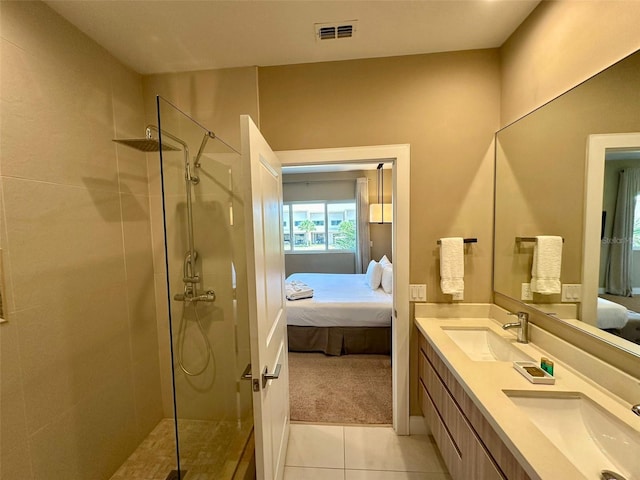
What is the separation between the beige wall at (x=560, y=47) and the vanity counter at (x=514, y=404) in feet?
4.24

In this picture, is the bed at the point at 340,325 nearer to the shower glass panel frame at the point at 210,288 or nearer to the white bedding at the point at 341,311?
the white bedding at the point at 341,311

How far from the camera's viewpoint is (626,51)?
0.98 metres

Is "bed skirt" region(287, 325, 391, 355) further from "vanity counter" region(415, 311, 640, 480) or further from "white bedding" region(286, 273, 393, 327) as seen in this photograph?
"vanity counter" region(415, 311, 640, 480)

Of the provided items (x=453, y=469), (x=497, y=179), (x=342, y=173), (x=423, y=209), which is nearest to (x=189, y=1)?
(x=423, y=209)

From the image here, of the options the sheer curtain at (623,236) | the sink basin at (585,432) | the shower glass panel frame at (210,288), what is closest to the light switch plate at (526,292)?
the sheer curtain at (623,236)

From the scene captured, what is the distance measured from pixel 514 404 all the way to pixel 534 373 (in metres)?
0.24

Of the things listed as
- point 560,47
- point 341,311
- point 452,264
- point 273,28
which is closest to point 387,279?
point 341,311

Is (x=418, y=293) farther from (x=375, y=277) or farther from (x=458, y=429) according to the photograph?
(x=375, y=277)

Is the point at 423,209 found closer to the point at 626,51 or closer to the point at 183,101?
the point at 626,51

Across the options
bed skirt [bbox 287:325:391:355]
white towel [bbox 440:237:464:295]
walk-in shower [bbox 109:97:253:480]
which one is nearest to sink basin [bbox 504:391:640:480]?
white towel [bbox 440:237:464:295]

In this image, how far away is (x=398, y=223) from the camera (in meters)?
1.81

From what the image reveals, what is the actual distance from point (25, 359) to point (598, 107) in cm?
273

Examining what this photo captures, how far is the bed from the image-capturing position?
304 centimetres

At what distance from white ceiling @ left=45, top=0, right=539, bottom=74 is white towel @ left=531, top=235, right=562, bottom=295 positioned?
4.04 ft
